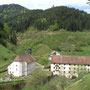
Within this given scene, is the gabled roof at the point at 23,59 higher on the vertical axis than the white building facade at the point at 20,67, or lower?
higher

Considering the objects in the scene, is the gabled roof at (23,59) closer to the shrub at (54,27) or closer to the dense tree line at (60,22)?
the shrub at (54,27)

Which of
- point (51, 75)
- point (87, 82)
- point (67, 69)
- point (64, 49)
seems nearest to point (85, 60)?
point (67, 69)

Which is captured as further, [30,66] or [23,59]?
[30,66]

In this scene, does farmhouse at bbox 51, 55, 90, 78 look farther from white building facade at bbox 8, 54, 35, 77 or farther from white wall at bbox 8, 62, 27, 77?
white wall at bbox 8, 62, 27, 77

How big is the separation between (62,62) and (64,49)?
1534 inches

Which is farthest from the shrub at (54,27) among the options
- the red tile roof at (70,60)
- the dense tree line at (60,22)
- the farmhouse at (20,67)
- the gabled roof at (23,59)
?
the farmhouse at (20,67)

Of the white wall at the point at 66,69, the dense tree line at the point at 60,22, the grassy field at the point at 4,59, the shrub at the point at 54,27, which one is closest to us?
the white wall at the point at 66,69

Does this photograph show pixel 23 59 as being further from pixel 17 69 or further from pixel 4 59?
pixel 4 59

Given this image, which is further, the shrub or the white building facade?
the shrub

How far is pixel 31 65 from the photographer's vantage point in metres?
52.3

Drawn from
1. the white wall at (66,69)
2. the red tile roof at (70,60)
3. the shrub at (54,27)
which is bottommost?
the white wall at (66,69)

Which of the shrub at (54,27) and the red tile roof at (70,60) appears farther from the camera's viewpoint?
the shrub at (54,27)

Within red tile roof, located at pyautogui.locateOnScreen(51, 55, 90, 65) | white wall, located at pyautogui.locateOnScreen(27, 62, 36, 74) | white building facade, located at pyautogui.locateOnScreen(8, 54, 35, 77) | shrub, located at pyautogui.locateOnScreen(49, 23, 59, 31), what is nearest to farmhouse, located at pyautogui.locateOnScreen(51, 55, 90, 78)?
red tile roof, located at pyautogui.locateOnScreen(51, 55, 90, 65)

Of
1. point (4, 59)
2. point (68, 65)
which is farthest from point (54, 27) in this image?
point (68, 65)
